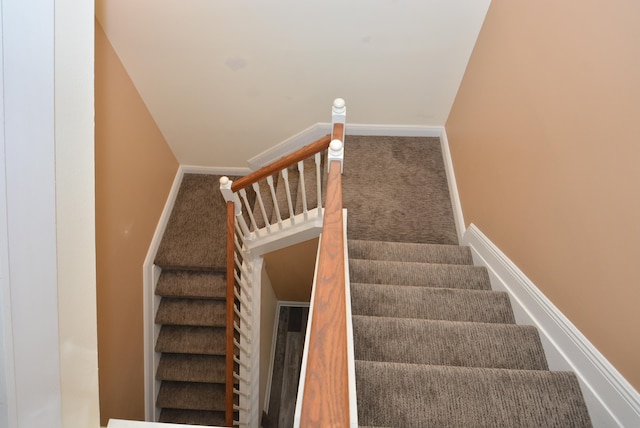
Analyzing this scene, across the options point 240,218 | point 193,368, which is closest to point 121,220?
point 240,218

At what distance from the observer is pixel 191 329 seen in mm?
3564

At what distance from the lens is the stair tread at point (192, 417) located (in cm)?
348

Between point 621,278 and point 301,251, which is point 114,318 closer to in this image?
point 301,251

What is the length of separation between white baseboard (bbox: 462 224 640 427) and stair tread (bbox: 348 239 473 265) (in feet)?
1.10

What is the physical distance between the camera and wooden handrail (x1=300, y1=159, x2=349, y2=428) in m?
0.82

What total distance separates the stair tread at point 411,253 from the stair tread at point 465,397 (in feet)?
3.64

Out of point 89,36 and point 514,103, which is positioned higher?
point 514,103

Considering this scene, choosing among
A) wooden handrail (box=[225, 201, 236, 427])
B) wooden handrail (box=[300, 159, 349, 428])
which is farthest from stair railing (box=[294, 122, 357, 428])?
wooden handrail (box=[225, 201, 236, 427])

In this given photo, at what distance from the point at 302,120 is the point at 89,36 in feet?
7.40

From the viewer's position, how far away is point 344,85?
3.18m

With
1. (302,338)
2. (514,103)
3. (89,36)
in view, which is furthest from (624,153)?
(302,338)

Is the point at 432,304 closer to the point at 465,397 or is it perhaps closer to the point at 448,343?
the point at 448,343

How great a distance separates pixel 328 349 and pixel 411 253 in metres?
1.83

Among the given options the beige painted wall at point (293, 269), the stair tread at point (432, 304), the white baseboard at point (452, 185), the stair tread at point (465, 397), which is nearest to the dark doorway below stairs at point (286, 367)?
the beige painted wall at point (293, 269)
